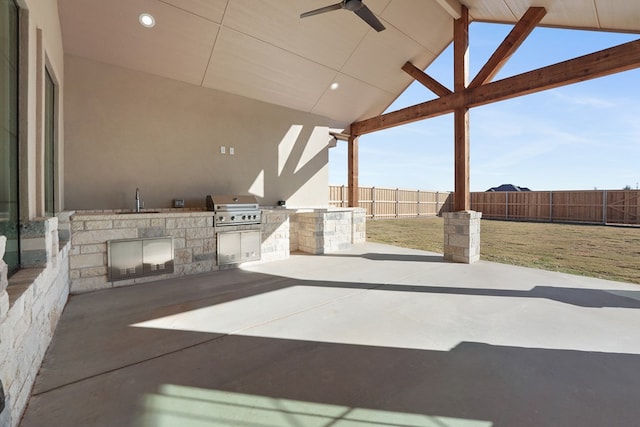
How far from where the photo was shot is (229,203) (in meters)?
4.68

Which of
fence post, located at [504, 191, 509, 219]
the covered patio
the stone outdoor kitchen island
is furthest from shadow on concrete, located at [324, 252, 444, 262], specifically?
fence post, located at [504, 191, 509, 219]

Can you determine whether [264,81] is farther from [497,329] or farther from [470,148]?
[497,329]

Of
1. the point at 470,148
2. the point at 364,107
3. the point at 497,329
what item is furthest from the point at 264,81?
the point at 497,329

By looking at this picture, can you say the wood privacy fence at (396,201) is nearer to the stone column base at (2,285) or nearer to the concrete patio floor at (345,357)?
the concrete patio floor at (345,357)

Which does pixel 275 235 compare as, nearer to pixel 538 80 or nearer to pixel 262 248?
pixel 262 248

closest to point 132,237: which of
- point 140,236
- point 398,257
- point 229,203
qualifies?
point 140,236

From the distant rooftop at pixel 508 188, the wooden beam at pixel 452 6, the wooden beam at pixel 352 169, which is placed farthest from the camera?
the distant rooftop at pixel 508 188

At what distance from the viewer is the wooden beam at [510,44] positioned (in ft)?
13.7

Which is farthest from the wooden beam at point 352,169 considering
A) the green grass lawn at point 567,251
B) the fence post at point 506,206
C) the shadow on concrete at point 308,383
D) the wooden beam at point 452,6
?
the fence post at point 506,206

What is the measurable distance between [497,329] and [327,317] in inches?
58.0

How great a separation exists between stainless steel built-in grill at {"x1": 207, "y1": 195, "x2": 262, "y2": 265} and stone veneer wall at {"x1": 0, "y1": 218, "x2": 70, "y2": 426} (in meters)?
2.33

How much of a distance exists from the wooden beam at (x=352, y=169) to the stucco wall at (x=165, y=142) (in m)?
1.52

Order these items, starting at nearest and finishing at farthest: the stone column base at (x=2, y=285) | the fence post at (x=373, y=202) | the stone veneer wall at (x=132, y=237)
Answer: the stone column base at (x=2, y=285) < the stone veneer wall at (x=132, y=237) < the fence post at (x=373, y=202)

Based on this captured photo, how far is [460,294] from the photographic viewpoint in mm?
3312
